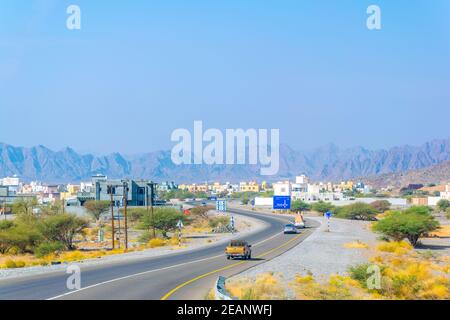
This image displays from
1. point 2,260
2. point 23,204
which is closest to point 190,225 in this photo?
point 23,204

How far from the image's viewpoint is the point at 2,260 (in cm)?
5009

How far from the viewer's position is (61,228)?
64062 mm

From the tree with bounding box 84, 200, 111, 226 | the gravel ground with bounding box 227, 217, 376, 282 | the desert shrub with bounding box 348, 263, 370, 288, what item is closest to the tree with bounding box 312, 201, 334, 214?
the tree with bounding box 84, 200, 111, 226

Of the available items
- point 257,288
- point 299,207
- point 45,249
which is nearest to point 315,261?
point 257,288

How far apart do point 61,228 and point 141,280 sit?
37978 millimetres

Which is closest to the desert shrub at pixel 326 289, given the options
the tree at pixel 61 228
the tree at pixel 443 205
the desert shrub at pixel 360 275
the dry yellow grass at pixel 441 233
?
the desert shrub at pixel 360 275

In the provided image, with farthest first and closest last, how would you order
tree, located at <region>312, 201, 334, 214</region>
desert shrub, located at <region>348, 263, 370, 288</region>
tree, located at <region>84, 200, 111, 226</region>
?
tree, located at <region>312, 201, 334, 214</region>
tree, located at <region>84, 200, 111, 226</region>
desert shrub, located at <region>348, 263, 370, 288</region>

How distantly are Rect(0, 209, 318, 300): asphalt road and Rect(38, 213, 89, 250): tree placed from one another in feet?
76.9

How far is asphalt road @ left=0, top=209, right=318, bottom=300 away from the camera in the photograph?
76.2ft

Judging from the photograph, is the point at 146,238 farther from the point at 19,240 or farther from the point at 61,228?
the point at 19,240

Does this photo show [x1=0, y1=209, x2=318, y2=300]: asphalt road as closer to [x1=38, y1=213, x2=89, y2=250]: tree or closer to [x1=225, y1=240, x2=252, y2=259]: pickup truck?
[x1=225, y1=240, x2=252, y2=259]: pickup truck

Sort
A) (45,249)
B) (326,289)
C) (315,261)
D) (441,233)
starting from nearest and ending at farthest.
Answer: (326,289) → (315,261) → (45,249) → (441,233)

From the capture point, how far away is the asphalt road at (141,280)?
23.2 m
